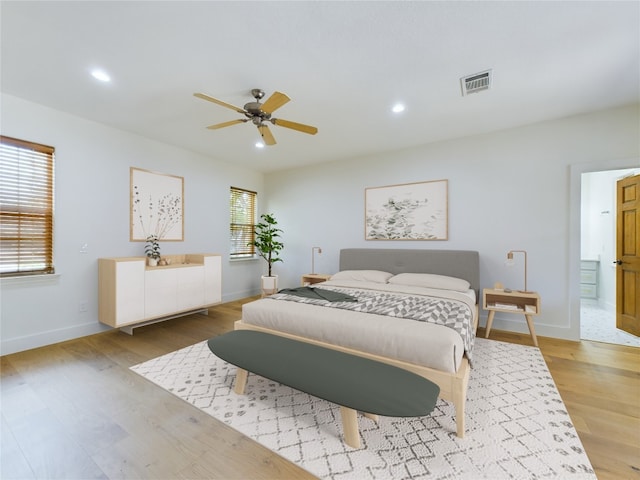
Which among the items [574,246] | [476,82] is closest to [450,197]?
[574,246]

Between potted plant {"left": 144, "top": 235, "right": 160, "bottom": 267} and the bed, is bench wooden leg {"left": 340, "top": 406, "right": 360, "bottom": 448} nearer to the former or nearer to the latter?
the bed

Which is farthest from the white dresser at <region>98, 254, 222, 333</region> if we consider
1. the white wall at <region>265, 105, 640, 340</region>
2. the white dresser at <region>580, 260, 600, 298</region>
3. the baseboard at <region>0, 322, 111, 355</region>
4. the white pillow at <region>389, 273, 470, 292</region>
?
the white dresser at <region>580, 260, 600, 298</region>

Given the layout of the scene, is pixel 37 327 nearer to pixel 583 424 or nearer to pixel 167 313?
pixel 167 313

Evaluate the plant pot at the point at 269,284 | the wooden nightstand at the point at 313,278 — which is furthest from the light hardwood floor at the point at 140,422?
the wooden nightstand at the point at 313,278

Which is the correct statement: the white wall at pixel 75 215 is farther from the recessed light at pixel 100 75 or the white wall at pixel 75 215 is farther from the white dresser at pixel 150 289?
the recessed light at pixel 100 75

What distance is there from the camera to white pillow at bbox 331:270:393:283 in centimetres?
401

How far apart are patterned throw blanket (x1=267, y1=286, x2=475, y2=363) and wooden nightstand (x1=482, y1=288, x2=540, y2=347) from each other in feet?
2.80

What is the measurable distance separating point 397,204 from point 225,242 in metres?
3.30

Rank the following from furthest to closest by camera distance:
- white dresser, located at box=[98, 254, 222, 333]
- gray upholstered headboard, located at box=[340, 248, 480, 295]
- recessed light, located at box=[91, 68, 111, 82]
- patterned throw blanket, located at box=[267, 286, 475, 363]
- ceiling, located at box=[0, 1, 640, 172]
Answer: gray upholstered headboard, located at box=[340, 248, 480, 295] → white dresser, located at box=[98, 254, 222, 333] → recessed light, located at box=[91, 68, 111, 82] → patterned throw blanket, located at box=[267, 286, 475, 363] → ceiling, located at box=[0, 1, 640, 172]

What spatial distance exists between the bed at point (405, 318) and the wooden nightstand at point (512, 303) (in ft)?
0.66

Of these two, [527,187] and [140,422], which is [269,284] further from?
[527,187]

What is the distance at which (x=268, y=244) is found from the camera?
552 centimetres

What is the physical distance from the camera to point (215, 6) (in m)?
1.74

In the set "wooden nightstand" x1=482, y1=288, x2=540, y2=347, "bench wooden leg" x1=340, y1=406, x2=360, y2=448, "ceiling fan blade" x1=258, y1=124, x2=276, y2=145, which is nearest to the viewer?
"bench wooden leg" x1=340, y1=406, x2=360, y2=448
